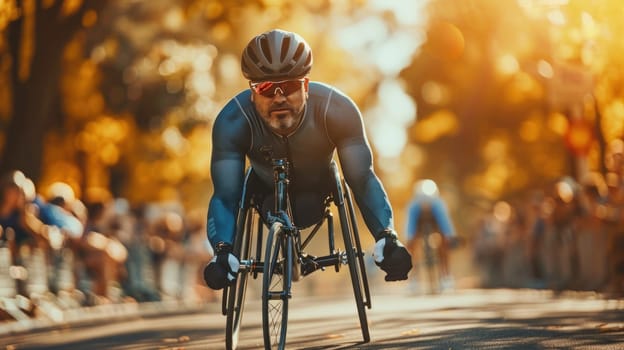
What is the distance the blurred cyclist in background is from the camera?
24.5 m

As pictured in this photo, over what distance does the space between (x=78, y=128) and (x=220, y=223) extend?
24861 mm

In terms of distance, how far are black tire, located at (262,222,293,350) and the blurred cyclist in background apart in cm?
1474

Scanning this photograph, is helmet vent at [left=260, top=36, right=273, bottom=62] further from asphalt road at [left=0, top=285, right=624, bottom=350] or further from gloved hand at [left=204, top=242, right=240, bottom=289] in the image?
asphalt road at [left=0, top=285, right=624, bottom=350]

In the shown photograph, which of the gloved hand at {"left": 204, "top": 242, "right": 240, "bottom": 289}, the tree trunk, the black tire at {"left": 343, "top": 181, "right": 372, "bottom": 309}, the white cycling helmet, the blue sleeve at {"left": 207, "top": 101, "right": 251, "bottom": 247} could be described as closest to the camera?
A: the gloved hand at {"left": 204, "top": 242, "right": 240, "bottom": 289}

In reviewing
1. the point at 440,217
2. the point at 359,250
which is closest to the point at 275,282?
the point at 359,250

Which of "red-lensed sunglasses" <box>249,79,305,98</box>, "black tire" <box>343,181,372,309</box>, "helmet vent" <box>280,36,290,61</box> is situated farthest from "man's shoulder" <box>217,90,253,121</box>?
"black tire" <box>343,181,372,309</box>

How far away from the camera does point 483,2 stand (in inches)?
1438

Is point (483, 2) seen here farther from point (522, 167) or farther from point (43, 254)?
point (43, 254)

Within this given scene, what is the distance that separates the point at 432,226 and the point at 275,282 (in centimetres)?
1513

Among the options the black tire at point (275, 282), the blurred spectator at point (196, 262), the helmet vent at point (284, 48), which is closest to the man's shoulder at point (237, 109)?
the helmet vent at point (284, 48)

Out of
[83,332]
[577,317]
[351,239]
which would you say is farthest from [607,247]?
[351,239]

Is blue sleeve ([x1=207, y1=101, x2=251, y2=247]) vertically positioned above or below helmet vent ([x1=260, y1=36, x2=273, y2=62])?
below

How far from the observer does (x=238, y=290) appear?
9.92 m

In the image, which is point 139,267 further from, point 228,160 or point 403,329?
point 228,160
